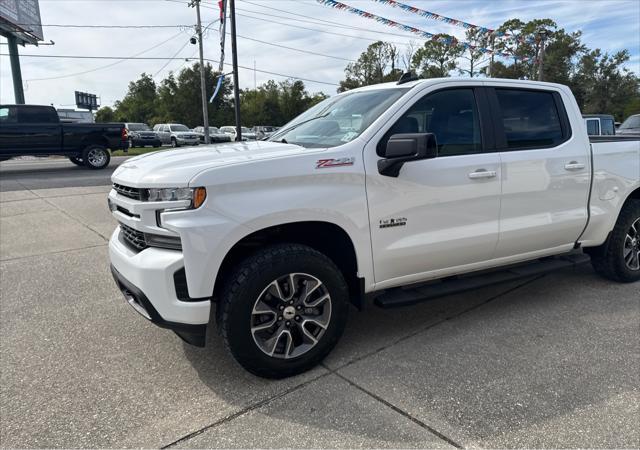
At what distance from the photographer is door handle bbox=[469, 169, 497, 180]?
3438 mm

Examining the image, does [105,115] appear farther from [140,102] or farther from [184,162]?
[184,162]

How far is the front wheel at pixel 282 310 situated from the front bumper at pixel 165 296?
153mm

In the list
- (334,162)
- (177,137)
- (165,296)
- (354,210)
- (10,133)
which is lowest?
(165,296)

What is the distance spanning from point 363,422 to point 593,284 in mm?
3331

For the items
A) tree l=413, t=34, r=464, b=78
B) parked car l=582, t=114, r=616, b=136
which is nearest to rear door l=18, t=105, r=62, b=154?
parked car l=582, t=114, r=616, b=136

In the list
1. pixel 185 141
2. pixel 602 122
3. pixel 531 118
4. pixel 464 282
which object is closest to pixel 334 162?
pixel 464 282

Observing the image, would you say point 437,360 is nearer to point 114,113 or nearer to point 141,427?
point 141,427

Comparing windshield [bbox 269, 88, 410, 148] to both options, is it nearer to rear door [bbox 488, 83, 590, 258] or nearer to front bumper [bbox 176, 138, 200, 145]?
rear door [bbox 488, 83, 590, 258]

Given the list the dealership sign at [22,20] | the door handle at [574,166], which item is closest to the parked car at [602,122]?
the door handle at [574,166]

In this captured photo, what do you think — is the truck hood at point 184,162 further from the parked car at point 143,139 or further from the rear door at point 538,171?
the parked car at point 143,139

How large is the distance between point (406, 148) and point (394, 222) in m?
0.52

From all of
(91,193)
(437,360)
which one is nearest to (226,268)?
(437,360)

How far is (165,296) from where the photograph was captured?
8.63 feet

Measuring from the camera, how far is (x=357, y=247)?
307 centimetres
